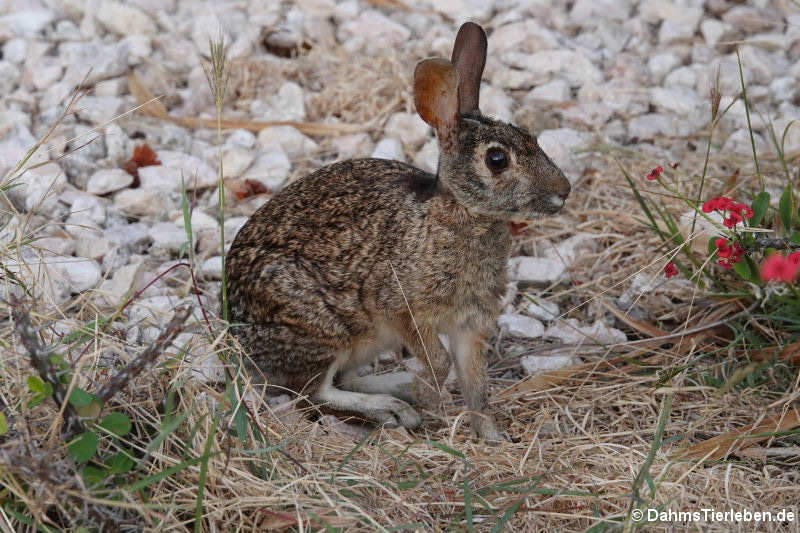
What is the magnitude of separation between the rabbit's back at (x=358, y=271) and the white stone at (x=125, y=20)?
10.9ft

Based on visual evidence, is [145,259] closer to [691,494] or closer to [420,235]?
[420,235]

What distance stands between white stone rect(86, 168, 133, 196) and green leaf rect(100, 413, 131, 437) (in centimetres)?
274

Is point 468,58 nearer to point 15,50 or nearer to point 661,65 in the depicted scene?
point 661,65

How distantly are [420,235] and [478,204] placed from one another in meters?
0.30

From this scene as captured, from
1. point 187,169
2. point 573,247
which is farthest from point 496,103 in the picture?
point 187,169

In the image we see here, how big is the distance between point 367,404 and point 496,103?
8.49ft

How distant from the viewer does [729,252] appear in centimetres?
361

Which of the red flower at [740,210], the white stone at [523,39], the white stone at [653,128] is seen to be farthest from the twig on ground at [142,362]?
the white stone at [523,39]

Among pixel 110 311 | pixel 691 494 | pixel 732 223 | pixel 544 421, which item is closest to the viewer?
pixel 691 494

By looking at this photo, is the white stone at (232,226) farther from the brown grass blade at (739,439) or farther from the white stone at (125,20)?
the brown grass blade at (739,439)

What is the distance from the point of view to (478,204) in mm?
3795

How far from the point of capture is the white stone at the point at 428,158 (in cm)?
562

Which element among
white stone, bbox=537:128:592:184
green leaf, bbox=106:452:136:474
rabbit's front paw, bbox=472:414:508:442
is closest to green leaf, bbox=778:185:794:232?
rabbit's front paw, bbox=472:414:508:442

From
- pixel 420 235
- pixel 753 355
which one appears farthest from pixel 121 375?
pixel 753 355
